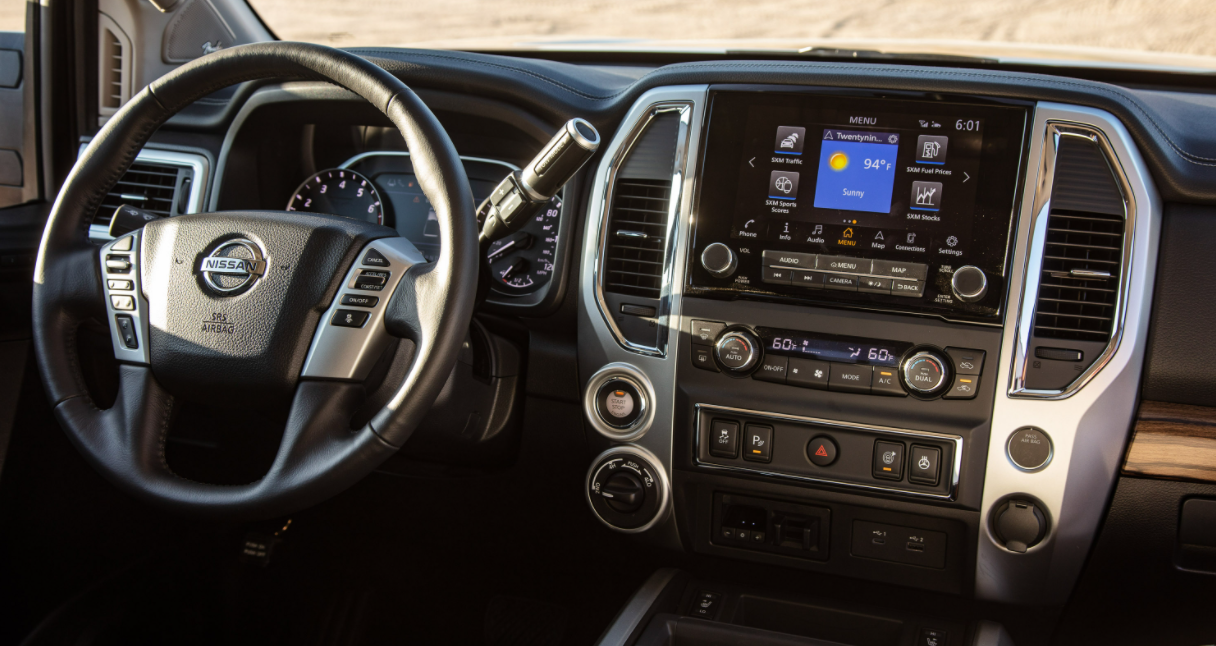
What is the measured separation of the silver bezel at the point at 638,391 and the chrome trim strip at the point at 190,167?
0.98 meters

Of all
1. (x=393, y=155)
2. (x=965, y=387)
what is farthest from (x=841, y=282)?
(x=393, y=155)

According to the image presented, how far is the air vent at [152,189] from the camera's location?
6.30 ft

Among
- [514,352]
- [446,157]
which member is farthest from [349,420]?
[514,352]

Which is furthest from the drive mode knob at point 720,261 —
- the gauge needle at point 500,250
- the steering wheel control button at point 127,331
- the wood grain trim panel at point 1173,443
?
the steering wheel control button at point 127,331

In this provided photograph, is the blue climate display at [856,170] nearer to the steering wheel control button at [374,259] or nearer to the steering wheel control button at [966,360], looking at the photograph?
the steering wheel control button at [966,360]

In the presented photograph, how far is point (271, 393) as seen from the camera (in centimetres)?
123

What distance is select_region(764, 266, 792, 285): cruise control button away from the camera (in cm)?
145

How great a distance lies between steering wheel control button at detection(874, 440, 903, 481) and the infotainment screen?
243mm

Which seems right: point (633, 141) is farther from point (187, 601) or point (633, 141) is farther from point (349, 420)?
point (187, 601)

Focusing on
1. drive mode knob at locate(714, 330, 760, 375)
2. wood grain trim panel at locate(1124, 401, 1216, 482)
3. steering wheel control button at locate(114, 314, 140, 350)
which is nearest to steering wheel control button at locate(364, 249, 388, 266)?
steering wheel control button at locate(114, 314, 140, 350)

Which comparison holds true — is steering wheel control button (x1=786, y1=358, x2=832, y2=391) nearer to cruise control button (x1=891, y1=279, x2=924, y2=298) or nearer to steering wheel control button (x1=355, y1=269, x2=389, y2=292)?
cruise control button (x1=891, y1=279, x2=924, y2=298)

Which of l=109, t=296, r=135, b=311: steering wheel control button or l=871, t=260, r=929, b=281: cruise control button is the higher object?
l=871, t=260, r=929, b=281: cruise control button

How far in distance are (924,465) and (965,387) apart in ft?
0.50

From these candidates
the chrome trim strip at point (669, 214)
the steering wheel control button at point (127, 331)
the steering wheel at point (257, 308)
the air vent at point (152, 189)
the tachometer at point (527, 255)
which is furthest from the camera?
the air vent at point (152, 189)
